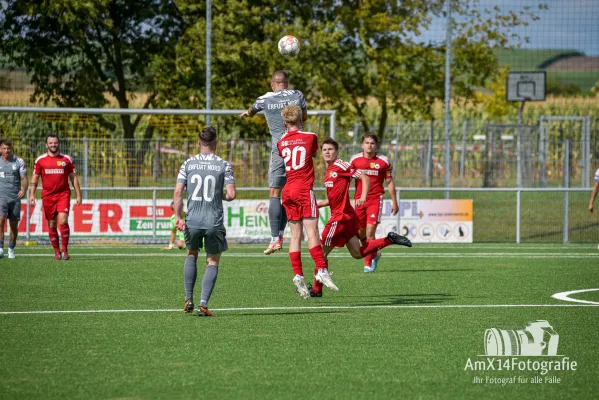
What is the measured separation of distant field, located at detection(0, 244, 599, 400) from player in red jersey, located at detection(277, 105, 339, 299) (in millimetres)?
532

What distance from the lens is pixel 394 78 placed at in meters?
35.1

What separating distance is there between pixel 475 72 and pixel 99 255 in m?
19.9

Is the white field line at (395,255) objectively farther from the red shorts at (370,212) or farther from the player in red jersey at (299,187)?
the player in red jersey at (299,187)

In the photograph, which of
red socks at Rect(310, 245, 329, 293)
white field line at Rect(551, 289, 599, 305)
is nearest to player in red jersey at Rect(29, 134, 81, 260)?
red socks at Rect(310, 245, 329, 293)

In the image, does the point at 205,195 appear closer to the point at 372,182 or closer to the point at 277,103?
the point at 277,103

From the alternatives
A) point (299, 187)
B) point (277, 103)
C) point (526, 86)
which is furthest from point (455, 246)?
point (526, 86)

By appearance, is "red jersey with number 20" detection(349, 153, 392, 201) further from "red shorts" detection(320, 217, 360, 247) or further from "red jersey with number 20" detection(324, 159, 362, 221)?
"red shorts" detection(320, 217, 360, 247)

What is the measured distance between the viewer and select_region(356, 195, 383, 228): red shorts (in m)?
15.5

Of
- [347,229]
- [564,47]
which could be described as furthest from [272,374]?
[564,47]

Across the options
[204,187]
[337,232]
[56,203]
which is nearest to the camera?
[204,187]

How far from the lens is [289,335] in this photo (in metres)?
8.55

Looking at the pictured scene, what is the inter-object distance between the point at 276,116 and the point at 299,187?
1897 millimetres

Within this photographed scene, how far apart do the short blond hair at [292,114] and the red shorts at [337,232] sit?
63.7 inches

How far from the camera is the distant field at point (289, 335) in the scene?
6488 millimetres
